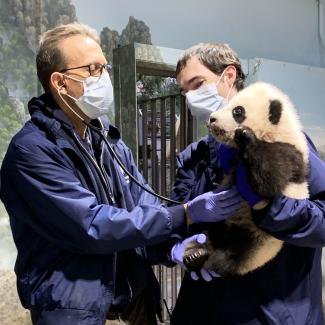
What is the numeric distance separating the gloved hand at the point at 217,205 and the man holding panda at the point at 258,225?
5cm

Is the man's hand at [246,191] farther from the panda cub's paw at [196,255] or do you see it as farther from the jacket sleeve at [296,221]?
the panda cub's paw at [196,255]

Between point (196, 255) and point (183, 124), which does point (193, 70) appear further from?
point (183, 124)

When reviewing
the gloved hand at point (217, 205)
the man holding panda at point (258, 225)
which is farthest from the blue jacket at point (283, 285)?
the gloved hand at point (217, 205)

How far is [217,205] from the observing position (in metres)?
1.29

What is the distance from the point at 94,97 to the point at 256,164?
0.59m

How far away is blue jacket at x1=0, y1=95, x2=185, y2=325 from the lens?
1.22m

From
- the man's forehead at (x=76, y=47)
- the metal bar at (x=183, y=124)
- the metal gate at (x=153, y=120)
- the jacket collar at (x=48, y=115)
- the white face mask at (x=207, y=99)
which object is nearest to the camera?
the jacket collar at (x=48, y=115)

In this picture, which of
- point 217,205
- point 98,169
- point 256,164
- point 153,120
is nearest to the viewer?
point 256,164

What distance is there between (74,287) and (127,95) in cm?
192

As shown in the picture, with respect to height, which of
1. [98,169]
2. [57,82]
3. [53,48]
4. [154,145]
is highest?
[53,48]

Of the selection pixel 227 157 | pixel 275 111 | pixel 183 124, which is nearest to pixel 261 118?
pixel 275 111

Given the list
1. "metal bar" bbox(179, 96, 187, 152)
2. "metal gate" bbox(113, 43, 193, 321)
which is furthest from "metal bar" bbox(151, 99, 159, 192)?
"metal bar" bbox(179, 96, 187, 152)

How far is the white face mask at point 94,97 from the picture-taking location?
147 cm

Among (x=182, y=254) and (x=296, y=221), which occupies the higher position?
(x=296, y=221)
